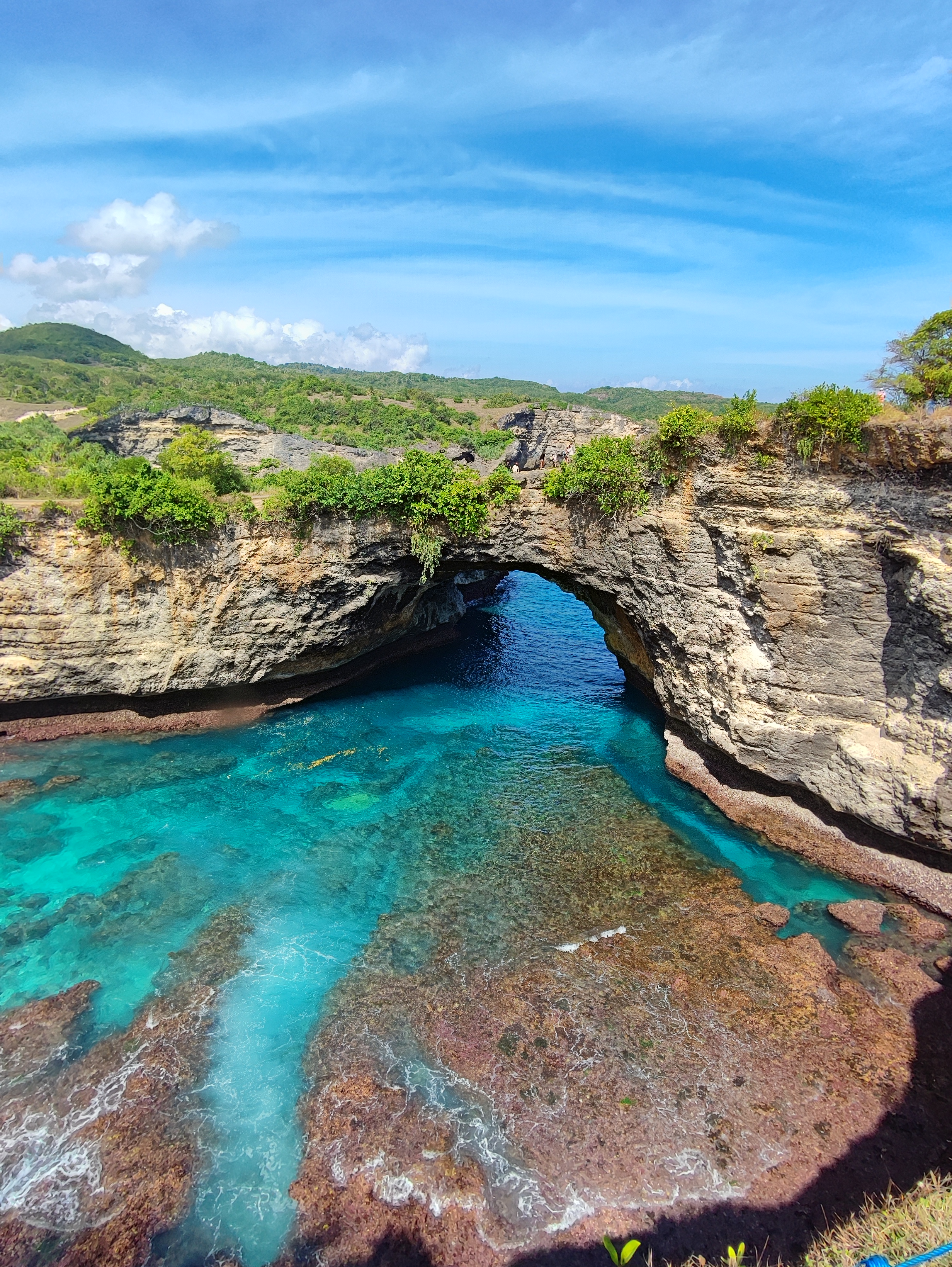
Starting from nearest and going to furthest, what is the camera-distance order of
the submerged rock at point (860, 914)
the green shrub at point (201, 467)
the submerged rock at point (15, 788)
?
the submerged rock at point (860, 914) → the submerged rock at point (15, 788) → the green shrub at point (201, 467)

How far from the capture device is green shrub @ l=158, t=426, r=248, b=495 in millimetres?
21219

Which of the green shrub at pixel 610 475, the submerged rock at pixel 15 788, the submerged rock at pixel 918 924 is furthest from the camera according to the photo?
the submerged rock at pixel 15 788

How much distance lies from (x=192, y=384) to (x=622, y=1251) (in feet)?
252

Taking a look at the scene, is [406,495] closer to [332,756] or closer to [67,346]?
[332,756]

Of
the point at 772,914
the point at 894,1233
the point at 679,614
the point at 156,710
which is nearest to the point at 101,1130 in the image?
the point at 894,1233

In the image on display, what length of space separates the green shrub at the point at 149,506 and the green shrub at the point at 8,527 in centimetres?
169

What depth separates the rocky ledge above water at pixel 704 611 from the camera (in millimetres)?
14125

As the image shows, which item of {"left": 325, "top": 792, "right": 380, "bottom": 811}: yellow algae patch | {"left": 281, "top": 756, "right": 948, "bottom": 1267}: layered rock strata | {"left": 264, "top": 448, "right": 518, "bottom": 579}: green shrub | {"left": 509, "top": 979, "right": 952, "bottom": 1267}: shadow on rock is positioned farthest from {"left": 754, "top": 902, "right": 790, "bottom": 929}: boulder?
{"left": 264, "top": 448, "right": 518, "bottom": 579}: green shrub

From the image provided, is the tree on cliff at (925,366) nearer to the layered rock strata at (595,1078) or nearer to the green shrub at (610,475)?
the green shrub at (610,475)

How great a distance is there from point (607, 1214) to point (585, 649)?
23821mm

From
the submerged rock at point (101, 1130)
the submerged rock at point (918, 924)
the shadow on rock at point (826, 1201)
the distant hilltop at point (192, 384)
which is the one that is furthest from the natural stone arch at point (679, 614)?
the distant hilltop at point (192, 384)

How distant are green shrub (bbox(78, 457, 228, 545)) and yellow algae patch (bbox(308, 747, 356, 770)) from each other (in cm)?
836

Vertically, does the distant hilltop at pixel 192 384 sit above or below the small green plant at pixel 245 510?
above

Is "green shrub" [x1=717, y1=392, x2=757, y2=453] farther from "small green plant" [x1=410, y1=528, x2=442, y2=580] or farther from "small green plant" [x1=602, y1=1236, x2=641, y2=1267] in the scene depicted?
"small green plant" [x1=602, y1=1236, x2=641, y2=1267]
